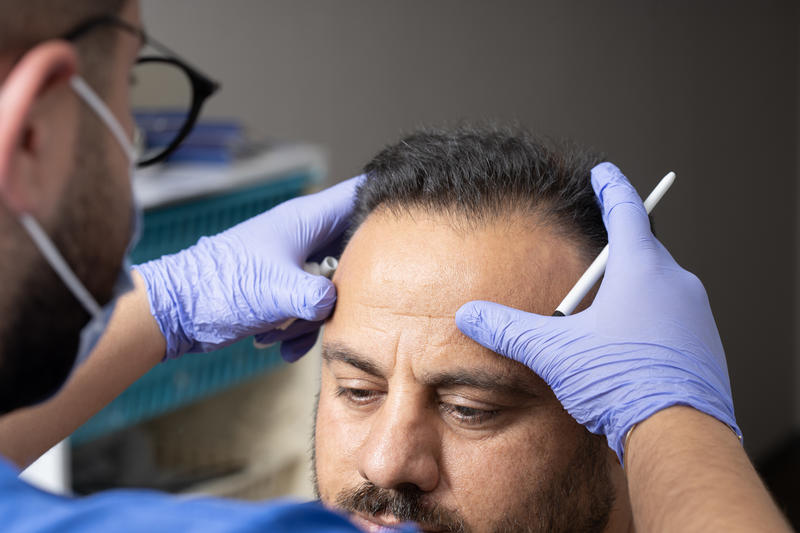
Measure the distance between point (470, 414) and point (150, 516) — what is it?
0.56m

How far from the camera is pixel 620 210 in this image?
1.20 meters

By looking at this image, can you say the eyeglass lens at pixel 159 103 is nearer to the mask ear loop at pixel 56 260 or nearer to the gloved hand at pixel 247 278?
the gloved hand at pixel 247 278

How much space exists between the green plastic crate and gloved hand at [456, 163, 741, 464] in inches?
39.5

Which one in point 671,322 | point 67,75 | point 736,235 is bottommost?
point 736,235

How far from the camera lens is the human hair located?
70 cm

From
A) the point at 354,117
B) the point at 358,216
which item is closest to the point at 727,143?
the point at 354,117

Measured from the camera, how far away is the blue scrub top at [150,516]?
26.4 inches

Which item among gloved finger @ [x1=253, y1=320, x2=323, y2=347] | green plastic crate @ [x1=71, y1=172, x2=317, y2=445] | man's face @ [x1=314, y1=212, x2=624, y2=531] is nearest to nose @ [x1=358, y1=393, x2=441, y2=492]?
man's face @ [x1=314, y1=212, x2=624, y2=531]

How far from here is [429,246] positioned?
1.23 m

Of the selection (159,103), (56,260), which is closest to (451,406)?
(56,260)

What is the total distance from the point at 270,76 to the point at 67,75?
2079 mm

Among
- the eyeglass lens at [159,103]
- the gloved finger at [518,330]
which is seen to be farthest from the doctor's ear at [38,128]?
the eyeglass lens at [159,103]

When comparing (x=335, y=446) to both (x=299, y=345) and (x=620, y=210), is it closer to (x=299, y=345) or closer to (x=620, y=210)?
(x=299, y=345)

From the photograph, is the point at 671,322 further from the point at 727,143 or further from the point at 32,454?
the point at 727,143
